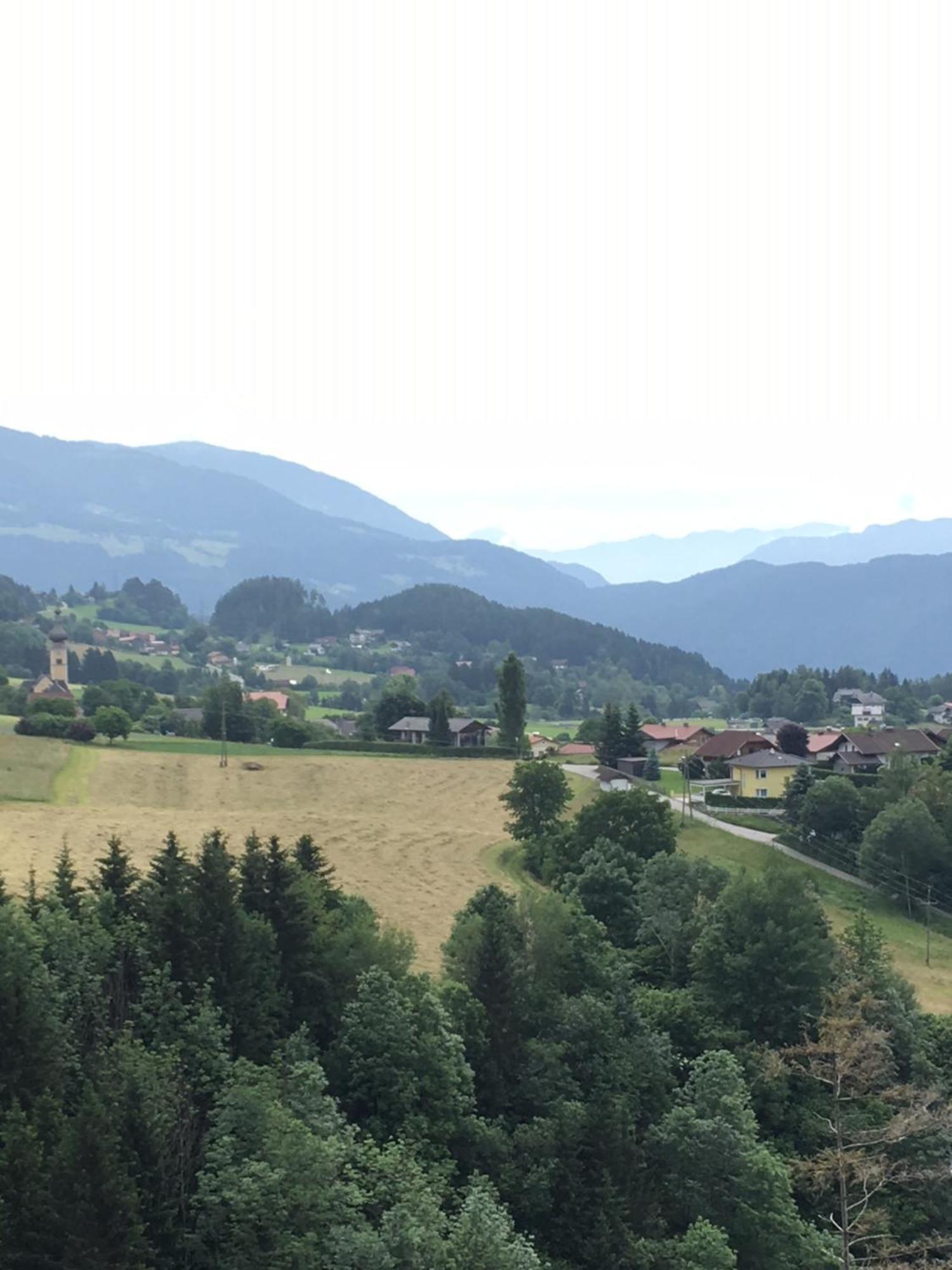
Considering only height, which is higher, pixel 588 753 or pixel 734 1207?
pixel 588 753

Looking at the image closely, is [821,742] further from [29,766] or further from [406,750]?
[29,766]

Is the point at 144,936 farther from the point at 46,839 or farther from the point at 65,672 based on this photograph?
the point at 65,672

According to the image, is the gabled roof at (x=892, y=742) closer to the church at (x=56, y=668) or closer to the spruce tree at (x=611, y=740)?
the spruce tree at (x=611, y=740)

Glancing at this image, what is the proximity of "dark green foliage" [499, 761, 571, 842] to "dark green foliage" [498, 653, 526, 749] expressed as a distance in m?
34.8

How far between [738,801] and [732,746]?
13.4 meters

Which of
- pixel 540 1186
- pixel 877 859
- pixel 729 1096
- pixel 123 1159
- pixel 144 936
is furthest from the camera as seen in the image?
pixel 877 859

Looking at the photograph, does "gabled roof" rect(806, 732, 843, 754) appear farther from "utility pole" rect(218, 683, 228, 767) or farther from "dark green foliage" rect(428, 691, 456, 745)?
"utility pole" rect(218, 683, 228, 767)

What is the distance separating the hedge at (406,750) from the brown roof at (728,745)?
40.9 feet

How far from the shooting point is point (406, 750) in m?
92.8

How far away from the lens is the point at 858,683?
19338 centimetres

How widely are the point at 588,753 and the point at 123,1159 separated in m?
84.1

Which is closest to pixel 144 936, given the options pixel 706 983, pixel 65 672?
pixel 706 983

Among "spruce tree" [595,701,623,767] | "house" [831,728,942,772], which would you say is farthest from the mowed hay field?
"house" [831,728,942,772]

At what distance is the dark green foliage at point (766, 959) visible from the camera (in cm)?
4025
